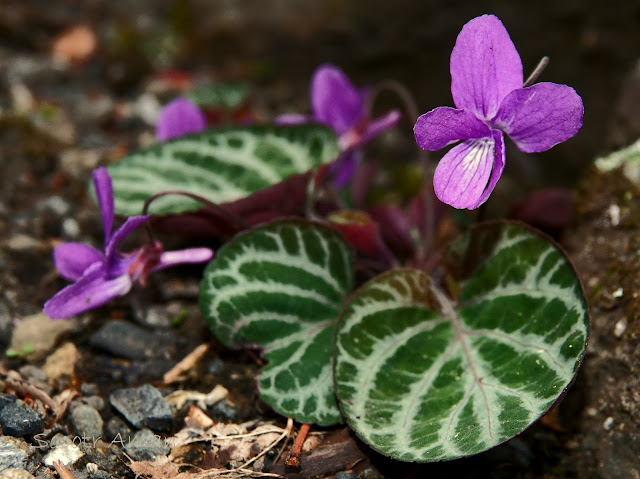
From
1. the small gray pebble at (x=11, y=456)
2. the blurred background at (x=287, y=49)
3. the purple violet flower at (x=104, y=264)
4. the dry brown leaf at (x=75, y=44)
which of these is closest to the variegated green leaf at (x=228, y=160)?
the purple violet flower at (x=104, y=264)

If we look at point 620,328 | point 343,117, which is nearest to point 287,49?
point 343,117

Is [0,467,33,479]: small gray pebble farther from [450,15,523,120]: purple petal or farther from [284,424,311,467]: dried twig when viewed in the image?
[450,15,523,120]: purple petal

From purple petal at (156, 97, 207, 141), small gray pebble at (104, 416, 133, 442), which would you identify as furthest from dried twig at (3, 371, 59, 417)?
purple petal at (156, 97, 207, 141)

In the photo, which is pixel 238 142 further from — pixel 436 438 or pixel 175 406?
pixel 436 438

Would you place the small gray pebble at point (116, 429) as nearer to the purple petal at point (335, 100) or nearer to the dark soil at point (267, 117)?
the dark soil at point (267, 117)

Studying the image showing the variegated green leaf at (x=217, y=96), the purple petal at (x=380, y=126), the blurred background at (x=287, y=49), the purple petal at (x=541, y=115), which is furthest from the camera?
the blurred background at (x=287, y=49)

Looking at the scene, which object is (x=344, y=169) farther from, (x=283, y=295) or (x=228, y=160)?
(x=283, y=295)
